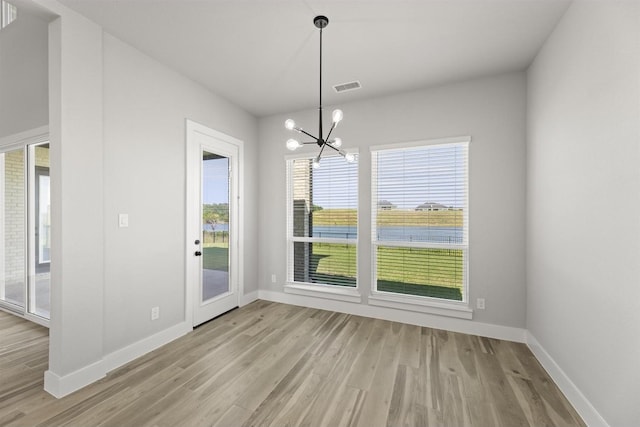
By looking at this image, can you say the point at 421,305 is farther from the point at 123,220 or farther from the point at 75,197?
the point at 75,197

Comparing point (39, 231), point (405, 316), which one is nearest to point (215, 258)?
point (39, 231)

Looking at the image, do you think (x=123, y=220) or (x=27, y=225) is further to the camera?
(x=27, y=225)

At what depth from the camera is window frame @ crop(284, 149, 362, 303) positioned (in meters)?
3.85

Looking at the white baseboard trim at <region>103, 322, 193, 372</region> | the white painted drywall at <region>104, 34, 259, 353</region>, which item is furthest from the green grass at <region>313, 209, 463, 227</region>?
the white baseboard trim at <region>103, 322, 193, 372</region>

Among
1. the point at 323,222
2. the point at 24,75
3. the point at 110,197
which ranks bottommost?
the point at 323,222

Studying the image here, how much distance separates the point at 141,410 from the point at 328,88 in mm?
3701

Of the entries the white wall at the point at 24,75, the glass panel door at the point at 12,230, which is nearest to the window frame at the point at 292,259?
the white wall at the point at 24,75

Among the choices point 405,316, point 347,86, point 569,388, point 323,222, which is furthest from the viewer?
point 323,222

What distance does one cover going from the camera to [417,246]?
11.5 feet

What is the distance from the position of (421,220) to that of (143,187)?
3.27 metres

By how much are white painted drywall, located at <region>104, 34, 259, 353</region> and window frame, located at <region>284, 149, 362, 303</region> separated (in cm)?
151

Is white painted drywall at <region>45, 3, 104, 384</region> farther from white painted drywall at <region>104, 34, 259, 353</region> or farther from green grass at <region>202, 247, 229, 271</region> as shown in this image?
green grass at <region>202, 247, 229, 271</region>

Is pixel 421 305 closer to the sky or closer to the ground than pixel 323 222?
closer to the ground

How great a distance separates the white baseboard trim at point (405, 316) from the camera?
3.06 metres
